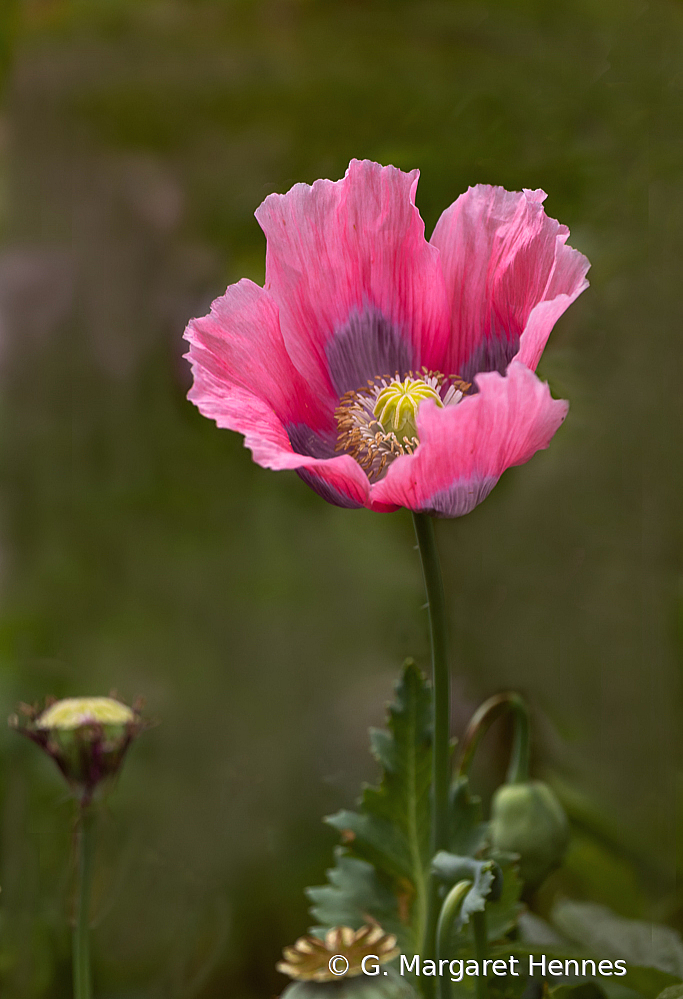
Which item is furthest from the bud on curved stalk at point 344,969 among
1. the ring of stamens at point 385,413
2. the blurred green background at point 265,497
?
the blurred green background at point 265,497

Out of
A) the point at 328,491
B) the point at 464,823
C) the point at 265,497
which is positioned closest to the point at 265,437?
the point at 328,491

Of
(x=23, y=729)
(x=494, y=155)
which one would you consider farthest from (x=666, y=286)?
(x=23, y=729)

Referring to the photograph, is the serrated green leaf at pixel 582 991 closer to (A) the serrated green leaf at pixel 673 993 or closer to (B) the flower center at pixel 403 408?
(A) the serrated green leaf at pixel 673 993

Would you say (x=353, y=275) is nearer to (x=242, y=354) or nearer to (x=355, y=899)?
(x=242, y=354)

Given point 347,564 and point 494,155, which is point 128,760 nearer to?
point 347,564

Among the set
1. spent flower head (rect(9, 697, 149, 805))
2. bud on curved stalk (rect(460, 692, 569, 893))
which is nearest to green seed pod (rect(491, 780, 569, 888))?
bud on curved stalk (rect(460, 692, 569, 893))

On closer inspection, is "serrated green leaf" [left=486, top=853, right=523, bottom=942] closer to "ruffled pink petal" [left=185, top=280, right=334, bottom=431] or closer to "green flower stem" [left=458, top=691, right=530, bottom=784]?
"green flower stem" [left=458, top=691, right=530, bottom=784]
